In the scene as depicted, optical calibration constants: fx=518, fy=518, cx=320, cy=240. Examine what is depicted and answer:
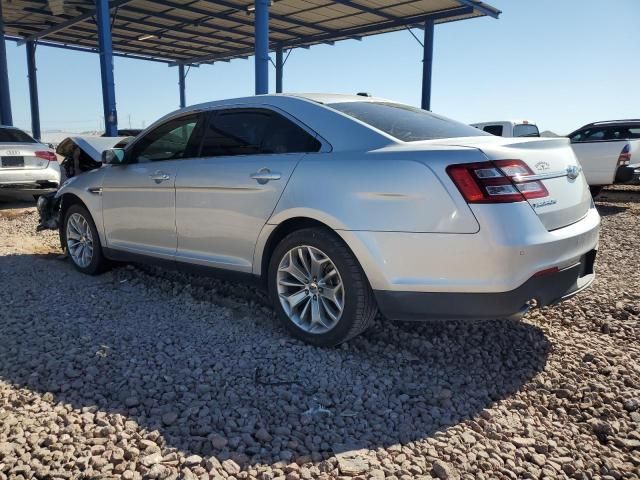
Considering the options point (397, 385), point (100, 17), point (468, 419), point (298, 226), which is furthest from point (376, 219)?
point (100, 17)

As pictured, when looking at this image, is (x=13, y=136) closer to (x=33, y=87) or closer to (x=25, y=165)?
(x=25, y=165)

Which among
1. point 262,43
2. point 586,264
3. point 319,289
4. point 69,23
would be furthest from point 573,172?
point 69,23

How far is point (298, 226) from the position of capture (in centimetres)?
331

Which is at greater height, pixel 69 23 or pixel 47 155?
pixel 69 23

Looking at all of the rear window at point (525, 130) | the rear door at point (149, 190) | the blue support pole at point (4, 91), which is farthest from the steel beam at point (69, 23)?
the rear door at point (149, 190)

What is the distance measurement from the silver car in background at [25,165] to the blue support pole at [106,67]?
11.1 ft

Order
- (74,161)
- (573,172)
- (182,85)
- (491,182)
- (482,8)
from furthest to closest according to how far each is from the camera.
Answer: (182,85) < (482,8) < (74,161) < (573,172) < (491,182)

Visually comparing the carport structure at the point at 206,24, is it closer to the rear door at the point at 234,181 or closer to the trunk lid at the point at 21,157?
the trunk lid at the point at 21,157

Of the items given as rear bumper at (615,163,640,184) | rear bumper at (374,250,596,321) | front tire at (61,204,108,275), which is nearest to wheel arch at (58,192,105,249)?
front tire at (61,204,108,275)

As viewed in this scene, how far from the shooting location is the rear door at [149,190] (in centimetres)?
411

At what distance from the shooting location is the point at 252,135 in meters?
3.68

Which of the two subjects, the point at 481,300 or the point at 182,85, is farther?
the point at 182,85

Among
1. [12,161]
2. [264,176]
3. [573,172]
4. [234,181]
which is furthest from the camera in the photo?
[12,161]

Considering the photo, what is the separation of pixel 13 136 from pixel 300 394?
893cm
